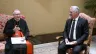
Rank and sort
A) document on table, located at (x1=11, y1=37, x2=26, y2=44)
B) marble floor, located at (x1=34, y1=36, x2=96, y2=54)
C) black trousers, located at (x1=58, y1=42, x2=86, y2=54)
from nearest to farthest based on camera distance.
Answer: black trousers, located at (x1=58, y1=42, x2=86, y2=54)
document on table, located at (x1=11, y1=37, x2=26, y2=44)
marble floor, located at (x1=34, y1=36, x2=96, y2=54)

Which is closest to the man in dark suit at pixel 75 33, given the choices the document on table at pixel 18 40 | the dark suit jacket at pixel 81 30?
the dark suit jacket at pixel 81 30

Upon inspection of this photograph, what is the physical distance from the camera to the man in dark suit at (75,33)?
11.6 ft

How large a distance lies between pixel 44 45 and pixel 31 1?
51.0 inches

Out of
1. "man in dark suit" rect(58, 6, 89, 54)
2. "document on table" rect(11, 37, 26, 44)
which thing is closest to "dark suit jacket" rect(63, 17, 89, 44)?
"man in dark suit" rect(58, 6, 89, 54)

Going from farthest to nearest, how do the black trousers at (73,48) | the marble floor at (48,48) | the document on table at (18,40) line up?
the marble floor at (48,48) → the document on table at (18,40) → the black trousers at (73,48)

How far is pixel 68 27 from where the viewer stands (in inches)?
147

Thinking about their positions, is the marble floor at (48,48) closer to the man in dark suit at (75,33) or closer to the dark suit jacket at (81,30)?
the man in dark suit at (75,33)

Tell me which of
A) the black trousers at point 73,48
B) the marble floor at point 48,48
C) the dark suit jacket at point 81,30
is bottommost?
the marble floor at point 48,48

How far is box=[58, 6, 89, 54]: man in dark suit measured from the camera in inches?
139

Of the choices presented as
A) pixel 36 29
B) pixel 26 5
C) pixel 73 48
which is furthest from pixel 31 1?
pixel 73 48

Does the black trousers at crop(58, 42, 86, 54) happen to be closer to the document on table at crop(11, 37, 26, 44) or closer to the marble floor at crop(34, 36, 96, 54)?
the document on table at crop(11, 37, 26, 44)

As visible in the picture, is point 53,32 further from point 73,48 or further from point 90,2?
point 73,48

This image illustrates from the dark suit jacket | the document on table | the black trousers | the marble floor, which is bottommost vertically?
the marble floor

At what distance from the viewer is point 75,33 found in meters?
3.64
